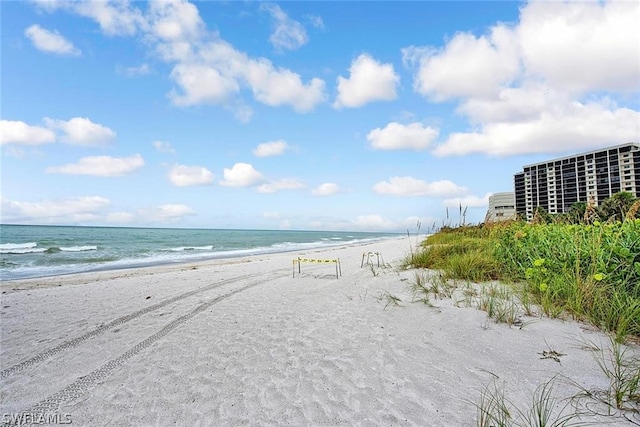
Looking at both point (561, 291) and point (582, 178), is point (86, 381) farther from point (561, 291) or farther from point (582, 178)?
point (582, 178)

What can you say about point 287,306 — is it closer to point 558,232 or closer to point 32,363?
point 32,363

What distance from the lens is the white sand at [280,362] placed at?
2.68 meters

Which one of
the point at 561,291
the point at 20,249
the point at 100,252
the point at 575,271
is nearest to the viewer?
the point at 561,291

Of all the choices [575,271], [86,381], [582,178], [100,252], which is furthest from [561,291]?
[582,178]

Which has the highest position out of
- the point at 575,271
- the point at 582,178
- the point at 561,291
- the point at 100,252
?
the point at 582,178

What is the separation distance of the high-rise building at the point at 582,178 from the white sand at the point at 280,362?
58.8 metres

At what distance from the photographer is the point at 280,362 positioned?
3525 millimetres

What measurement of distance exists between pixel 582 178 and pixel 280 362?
76.0 metres

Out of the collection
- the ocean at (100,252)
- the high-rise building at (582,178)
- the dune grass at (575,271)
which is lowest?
the ocean at (100,252)

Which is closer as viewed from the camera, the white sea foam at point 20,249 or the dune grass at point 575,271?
the dune grass at point 575,271

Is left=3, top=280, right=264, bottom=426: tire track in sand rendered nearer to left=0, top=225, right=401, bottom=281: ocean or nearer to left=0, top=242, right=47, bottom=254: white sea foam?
left=0, top=225, right=401, bottom=281: ocean

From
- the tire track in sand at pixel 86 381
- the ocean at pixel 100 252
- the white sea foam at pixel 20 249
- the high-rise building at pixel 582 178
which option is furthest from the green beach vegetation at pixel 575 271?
the high-rise building at pixel 582 178

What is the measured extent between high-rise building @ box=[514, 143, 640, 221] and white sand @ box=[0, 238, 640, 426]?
58.8 metres

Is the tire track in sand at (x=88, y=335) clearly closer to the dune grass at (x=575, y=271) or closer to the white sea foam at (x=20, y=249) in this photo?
the dune grass at (x=575, y=271)
